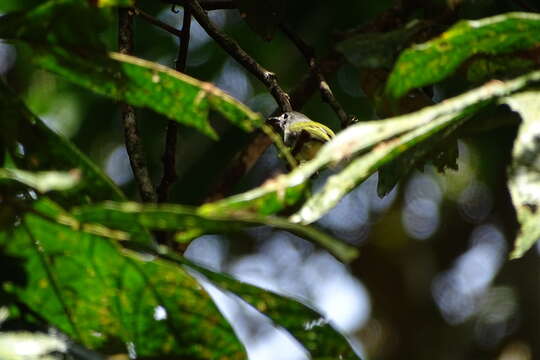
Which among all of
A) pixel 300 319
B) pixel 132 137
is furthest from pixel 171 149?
pixel 300 319

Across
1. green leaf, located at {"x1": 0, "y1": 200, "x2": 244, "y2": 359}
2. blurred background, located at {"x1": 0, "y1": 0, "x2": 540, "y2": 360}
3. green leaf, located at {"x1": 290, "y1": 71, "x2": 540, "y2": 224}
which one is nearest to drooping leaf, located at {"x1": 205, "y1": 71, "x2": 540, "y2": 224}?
green leaf, located at {"x1": 290, "y1": 71, "x2": 540, "y2": 224}

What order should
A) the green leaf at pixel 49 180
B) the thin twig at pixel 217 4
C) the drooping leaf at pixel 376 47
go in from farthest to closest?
the thin twig at pixel 217 4 → the drooping leaf at pixel 376 47 → the green leaf at pixel 49 180

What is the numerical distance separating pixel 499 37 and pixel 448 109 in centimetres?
13

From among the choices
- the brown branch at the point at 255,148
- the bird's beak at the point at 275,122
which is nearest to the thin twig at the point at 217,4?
the brown branch at the point at 255,148

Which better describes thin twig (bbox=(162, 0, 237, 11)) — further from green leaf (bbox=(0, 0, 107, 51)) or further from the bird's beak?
green leaf (bbox=(0, 0, 107, 51))

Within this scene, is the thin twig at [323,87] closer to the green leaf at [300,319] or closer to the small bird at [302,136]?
the small bird at [302,136]

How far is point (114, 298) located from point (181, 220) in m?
0.17

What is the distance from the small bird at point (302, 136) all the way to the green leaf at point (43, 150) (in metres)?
0.25

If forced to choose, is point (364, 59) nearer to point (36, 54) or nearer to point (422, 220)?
point (36, 54)

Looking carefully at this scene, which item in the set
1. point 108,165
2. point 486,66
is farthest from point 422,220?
point 486,66

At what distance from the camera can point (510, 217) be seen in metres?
3.50

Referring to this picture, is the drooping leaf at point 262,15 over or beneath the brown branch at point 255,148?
over

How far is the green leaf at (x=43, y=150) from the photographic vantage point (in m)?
0.68

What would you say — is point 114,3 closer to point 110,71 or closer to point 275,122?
point 110,71
